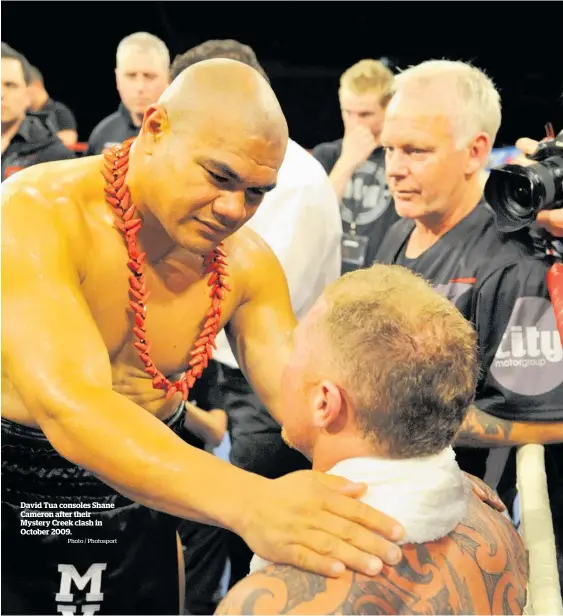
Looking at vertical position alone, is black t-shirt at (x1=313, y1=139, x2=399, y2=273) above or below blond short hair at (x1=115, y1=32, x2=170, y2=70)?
below

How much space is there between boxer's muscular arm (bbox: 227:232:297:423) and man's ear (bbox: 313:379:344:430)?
46cm

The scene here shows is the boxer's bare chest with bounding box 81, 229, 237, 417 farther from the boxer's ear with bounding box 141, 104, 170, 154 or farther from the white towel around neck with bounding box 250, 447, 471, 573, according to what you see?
the white towel around neck with bounding box 250, 447, 471, 573

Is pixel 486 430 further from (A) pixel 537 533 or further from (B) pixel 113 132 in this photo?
(B) pixel 113 132

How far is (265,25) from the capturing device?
4.84 m

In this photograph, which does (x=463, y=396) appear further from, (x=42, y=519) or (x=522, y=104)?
(x=522, y=104)

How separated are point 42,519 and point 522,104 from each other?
355 centimetres

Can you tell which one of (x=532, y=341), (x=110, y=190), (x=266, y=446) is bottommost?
(x=266, y=446)

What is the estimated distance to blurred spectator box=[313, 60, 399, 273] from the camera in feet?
8.33

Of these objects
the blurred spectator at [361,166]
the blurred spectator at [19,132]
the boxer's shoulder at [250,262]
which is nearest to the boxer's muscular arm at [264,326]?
the boxer's shoulder at [250,262]

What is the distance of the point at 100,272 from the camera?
4.60 ft

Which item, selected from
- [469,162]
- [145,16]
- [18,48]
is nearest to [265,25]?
[145,16]

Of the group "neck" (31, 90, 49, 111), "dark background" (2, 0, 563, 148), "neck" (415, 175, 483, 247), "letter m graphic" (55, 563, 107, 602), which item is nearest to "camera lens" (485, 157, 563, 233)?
"neck" (415, 175, 483, 247)

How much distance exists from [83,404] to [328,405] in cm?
32

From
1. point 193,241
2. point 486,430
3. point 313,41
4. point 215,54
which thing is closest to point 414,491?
point 193,241
